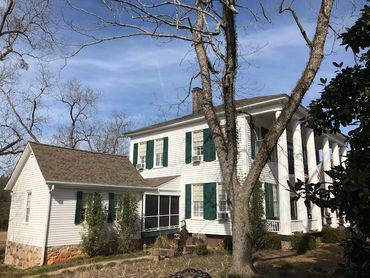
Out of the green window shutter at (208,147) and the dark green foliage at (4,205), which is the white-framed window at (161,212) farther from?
the dark green foliage at (4,205)

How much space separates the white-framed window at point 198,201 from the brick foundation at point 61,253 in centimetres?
666

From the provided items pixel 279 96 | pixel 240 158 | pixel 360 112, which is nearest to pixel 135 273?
pixel 360 112

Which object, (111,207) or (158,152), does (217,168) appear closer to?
(158,152)

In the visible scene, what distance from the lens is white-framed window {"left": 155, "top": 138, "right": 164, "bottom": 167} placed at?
22406 millimetres

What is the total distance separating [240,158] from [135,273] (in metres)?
9.46

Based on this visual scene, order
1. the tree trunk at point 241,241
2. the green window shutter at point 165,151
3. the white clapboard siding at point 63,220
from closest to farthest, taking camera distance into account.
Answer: the tree trunk at point 241,241 → the white clapboard siding at point 63,220 → the green window shutter at point 165,151

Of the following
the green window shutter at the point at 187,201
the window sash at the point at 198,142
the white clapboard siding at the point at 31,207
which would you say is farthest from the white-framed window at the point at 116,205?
the window sash at the point at 198,142

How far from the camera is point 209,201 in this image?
747 inches

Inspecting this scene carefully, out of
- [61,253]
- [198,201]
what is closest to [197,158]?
[198,201]

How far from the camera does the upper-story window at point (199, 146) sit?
63.7ft

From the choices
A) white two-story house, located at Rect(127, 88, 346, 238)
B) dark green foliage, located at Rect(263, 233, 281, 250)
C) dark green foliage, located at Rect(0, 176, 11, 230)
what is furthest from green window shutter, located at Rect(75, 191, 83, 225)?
dark green foliage, located at Rect(0, 176, 11, 230)

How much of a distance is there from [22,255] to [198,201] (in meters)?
9.26

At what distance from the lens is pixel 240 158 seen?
18125 mm

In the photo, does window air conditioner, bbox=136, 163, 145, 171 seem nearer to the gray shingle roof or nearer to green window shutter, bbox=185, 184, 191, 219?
the gray shingle roof
